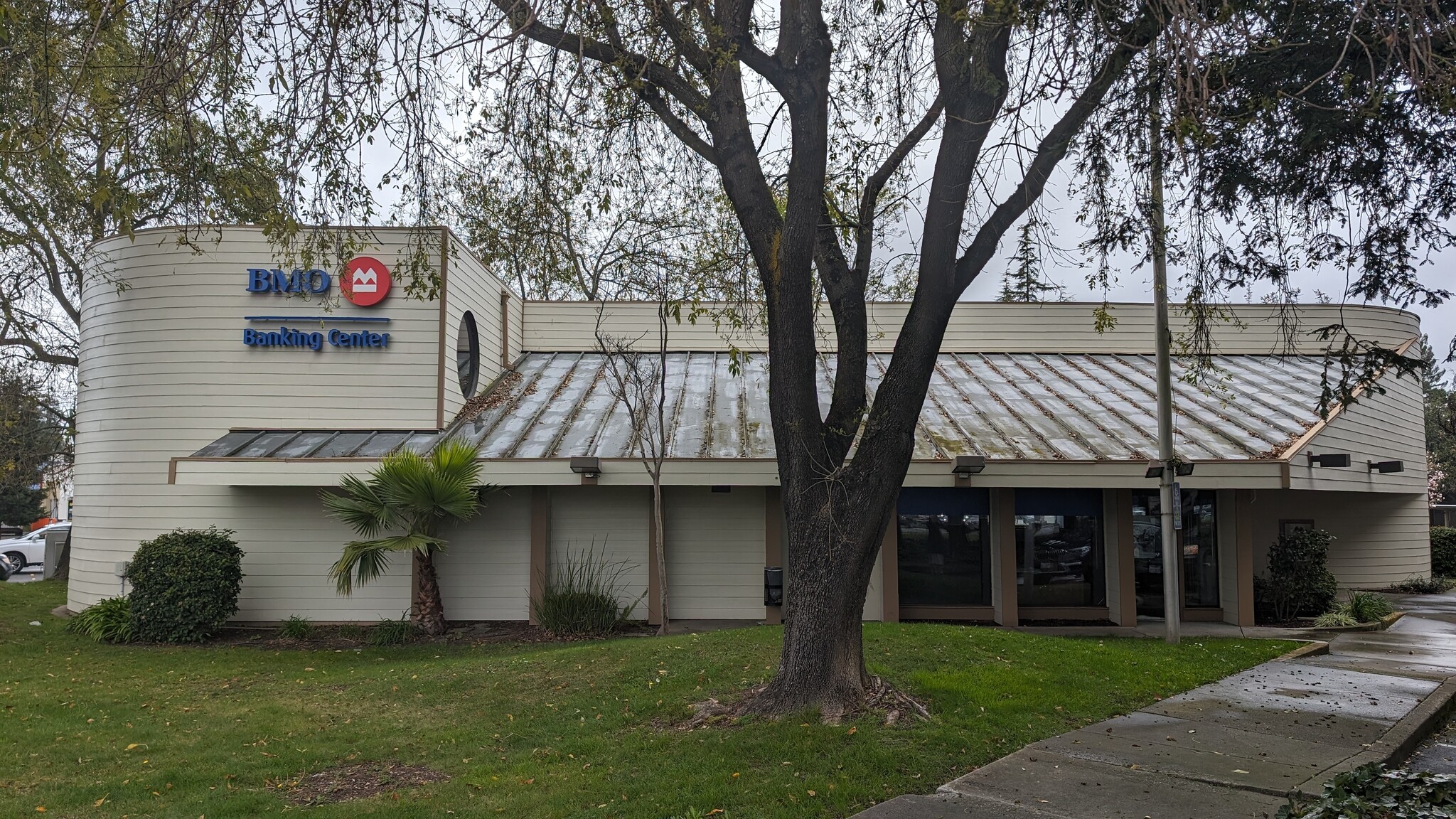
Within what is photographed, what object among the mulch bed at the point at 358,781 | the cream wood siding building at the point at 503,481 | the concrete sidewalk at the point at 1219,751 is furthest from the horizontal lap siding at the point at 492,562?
the concrete sidewalk at the point at 1219,751

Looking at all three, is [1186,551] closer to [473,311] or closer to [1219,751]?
[1219,751]

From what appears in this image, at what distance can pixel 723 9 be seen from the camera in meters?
8.26

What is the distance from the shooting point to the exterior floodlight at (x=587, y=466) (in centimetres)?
1409

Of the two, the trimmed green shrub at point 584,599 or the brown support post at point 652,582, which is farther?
the brown support post at point 652,582

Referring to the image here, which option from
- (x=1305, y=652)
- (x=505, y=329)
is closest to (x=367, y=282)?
(x=505, y=329)

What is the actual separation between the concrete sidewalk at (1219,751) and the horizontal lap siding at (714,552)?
736 centimetres

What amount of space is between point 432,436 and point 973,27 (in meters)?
10.9

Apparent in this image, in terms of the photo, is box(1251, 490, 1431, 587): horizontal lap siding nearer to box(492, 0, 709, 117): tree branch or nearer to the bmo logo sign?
box(492, 0, 709, 117): tree branch

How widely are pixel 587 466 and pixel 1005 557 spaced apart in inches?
261

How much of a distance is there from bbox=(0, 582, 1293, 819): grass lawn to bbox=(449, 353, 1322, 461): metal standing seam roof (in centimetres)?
333

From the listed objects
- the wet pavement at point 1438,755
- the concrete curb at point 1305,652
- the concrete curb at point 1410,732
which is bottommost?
the wet pavement at point 1438,755

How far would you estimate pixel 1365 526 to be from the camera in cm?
1975

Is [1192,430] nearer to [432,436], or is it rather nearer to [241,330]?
[432,436]

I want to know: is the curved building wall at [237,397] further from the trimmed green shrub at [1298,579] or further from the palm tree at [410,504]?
the trimmed green shrub at [1298,579]
